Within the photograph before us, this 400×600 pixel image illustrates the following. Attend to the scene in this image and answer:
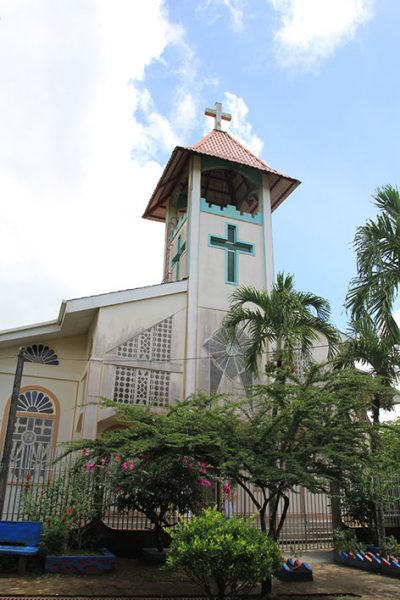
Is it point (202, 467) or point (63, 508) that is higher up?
point (202, 467)

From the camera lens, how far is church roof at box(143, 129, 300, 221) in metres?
19.3

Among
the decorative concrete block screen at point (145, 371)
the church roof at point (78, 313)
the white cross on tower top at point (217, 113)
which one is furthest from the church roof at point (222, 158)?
the decorative concrete block screen at point (145, 371)

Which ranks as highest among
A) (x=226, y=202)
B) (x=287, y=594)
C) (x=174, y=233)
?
(x=226, y=202)

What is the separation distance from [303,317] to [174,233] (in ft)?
31.2

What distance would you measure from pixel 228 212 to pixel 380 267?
9527mm

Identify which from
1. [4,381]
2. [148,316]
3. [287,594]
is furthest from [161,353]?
[287,594]

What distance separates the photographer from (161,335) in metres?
16.4

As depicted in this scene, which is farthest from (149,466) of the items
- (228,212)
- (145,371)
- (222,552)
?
(228,212)

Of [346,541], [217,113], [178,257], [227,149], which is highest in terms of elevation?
[217,113]

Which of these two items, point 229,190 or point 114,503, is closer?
point 114,503

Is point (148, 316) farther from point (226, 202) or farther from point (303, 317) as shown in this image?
point (226, 202)

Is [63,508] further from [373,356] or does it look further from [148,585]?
[373,356]

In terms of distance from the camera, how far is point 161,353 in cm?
1616

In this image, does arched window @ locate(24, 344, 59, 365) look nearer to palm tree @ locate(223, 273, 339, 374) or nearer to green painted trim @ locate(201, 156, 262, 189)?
palm tree @ locate(223, 273, 339, 374)
